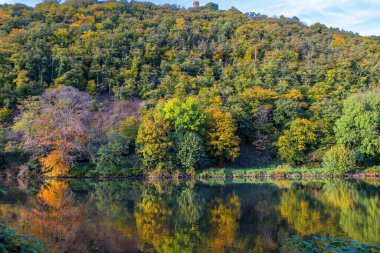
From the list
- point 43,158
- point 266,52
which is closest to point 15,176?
point 43,158

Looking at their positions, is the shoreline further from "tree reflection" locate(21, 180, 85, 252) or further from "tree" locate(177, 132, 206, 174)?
"tree reflection" locate(21, 180, 85, 252)

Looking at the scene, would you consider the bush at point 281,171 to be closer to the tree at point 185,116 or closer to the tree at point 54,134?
the tree at point 185,116

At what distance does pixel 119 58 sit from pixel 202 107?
2317 cm

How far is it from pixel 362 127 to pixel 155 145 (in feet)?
78.2

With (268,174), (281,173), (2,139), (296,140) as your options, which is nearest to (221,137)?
(268,174)

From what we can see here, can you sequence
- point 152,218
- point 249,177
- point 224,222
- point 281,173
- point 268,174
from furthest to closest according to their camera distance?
1. point 268,174
2. point 249,177
3. point 281,173
4. point 152,218
5. point 224,222

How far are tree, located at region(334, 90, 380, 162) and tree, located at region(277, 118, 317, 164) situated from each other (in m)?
3.25

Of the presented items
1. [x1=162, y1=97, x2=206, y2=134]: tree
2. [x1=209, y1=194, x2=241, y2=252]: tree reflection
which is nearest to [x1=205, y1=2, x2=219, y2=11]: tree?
[x1=162, y1=97, x2=206, y2=134]: tree

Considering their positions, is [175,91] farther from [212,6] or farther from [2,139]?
[212,6]

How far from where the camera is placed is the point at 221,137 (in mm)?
42906

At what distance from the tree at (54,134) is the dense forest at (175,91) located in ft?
0.47

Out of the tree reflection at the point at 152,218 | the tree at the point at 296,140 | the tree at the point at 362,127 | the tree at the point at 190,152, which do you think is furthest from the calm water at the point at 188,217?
the tree at the point at 296,140

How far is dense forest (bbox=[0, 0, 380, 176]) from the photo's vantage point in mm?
40125

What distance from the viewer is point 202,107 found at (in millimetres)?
47312
